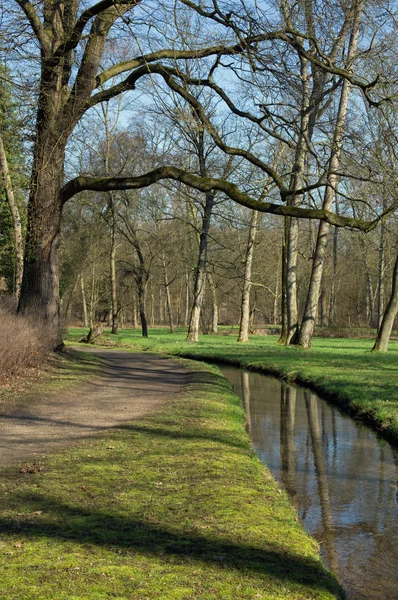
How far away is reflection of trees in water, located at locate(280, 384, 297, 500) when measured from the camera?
29.6 feet

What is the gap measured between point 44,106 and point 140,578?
562 inches

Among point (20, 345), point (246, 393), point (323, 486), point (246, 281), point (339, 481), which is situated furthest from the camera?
point (246, 281)

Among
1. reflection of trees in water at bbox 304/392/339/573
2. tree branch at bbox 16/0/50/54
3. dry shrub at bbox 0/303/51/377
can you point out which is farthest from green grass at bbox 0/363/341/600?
tree branch at bbox 16/0/50/54

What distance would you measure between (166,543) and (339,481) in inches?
176

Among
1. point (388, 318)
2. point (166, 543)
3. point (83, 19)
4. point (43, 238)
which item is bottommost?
point (166, 543)

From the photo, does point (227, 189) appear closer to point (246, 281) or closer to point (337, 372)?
point (337, 372)

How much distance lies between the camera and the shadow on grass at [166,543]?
4.97 m

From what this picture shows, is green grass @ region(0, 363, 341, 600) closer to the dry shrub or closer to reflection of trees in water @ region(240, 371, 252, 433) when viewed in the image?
the dry shrub

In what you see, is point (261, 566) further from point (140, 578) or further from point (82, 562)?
point (82, 562)

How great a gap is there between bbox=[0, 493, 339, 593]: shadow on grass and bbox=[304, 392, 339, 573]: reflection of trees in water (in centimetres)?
92

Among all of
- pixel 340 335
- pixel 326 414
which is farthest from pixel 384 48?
pixel 340 335

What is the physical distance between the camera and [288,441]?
469 inches

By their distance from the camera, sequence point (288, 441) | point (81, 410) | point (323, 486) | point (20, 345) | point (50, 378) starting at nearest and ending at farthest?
point (323, 486) → point (288, 441) → point (81, 410) → point (20, 345) → point (50, 378)

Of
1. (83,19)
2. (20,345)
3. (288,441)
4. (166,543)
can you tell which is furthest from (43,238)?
(166,543)
